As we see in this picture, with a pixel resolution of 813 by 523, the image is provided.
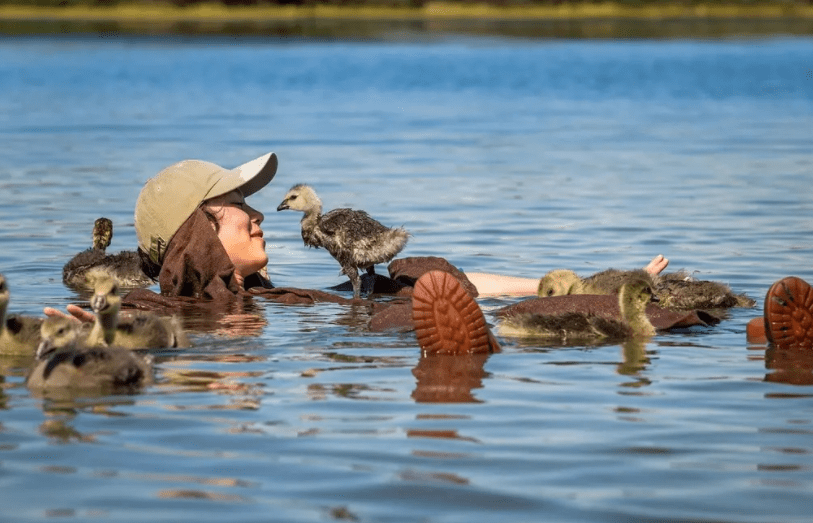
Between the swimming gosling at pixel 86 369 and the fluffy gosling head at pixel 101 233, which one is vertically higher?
the fluffy gosling head at pixel 101 233

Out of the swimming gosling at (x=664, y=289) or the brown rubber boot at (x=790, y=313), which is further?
the swimming gosling at (x=664, y=289)

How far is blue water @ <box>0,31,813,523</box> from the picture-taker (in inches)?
243

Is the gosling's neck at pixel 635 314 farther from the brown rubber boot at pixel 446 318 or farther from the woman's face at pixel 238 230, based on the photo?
the woman's face at pixel 238 230

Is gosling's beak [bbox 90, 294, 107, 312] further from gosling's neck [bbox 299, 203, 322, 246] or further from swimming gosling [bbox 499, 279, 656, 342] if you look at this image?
gosling's neck [bbox 299, 203, 322, 246]

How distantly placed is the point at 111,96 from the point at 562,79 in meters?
14.8

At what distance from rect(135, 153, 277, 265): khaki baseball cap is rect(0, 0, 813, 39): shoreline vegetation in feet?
228

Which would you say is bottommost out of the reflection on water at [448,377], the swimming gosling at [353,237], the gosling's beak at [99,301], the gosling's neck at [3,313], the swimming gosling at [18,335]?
the reflection on water at [448,377]

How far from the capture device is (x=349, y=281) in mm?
12570

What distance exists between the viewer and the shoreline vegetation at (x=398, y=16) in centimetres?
8225

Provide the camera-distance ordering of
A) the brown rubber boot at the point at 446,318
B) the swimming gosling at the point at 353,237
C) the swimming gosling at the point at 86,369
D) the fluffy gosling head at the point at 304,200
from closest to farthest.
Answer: the swimming gosling at the point at 86,369
the brown rubber boot at the point at 446,318
the swimming gosling at the point at 353,237
the fluffy gosling head at the point at 304,200

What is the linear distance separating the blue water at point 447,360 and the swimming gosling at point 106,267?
0.33 meters

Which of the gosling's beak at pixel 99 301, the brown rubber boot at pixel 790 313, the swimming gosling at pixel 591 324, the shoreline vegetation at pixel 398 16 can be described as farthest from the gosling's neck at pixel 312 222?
the shoreline vegetation at pixel 398 16

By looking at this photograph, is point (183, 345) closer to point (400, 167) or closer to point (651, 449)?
point (651, 449)

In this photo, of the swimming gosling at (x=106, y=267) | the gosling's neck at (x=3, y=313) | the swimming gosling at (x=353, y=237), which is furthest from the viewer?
the swimming gosling at (x=106, y=267)
